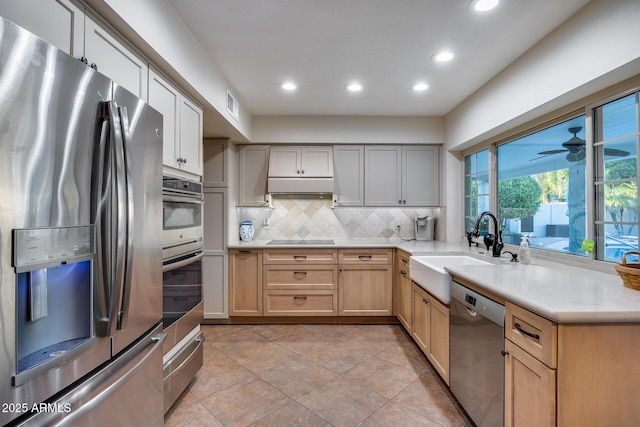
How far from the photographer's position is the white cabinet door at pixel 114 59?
1243mm

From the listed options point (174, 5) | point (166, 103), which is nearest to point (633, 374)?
point (166, 103)

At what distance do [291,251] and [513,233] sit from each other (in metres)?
2.26

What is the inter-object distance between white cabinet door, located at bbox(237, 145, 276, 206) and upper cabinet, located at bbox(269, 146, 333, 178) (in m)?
0.15

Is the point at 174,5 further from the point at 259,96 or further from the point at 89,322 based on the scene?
the point at 89,322

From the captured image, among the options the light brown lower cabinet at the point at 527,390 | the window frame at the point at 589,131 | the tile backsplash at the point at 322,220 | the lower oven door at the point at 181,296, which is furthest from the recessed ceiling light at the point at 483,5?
the tile backsplash at the point at 322,220

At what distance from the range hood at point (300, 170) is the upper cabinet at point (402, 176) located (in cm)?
53

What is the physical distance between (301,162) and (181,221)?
2047 millimetres

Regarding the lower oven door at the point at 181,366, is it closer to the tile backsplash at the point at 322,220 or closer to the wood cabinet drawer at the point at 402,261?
the tile backsplash at the point at 322,220

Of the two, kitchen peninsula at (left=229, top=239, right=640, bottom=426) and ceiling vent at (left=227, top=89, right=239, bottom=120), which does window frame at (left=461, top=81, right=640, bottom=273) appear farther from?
ceiling vent at (left=227, top=89, right=239, bottom=120)

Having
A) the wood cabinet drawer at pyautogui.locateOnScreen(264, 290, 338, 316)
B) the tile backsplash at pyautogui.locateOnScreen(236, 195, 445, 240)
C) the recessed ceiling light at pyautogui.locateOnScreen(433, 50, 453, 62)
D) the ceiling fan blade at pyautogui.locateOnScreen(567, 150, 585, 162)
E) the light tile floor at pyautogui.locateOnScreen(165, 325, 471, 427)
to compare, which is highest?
the recessed ceiling light at pyautogui.locateOnScreen(433, 50, 453, 62)

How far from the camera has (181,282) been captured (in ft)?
6.39

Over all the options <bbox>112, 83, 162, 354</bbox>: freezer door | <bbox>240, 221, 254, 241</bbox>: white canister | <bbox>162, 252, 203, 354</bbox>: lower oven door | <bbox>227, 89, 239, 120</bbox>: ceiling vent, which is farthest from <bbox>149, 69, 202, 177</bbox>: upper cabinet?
<bbox>240, 221, 254, 241</bbox>: white canister

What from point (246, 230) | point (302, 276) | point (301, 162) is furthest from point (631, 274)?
point (246, 230)

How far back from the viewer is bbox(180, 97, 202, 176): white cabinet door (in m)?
2.06
